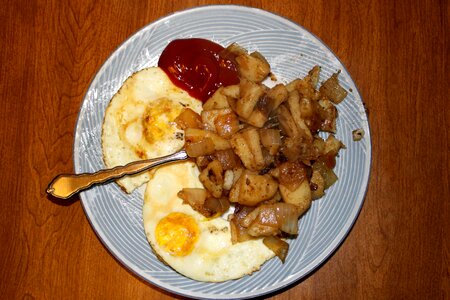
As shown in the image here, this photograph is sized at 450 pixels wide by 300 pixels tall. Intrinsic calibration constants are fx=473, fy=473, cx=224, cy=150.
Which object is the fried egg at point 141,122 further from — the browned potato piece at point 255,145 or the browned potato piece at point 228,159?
the browned potato piece at point 255,145

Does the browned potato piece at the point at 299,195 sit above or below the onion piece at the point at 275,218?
above

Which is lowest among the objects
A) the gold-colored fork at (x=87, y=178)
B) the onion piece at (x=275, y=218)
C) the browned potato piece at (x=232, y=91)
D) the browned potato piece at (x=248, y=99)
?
the onion piece at (x=275, y=218)

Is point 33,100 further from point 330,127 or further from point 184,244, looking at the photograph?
point 330,127

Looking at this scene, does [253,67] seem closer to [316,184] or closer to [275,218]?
[316,184]

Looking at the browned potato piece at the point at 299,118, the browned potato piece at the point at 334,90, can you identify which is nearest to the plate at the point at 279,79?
the browned potato piece at the point at 334,90

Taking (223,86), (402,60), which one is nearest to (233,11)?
(223,86)

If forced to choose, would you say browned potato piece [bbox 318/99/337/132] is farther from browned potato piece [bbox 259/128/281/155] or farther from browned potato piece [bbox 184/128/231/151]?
Answer: browned potato piece [bbox 184/128/231/151]
